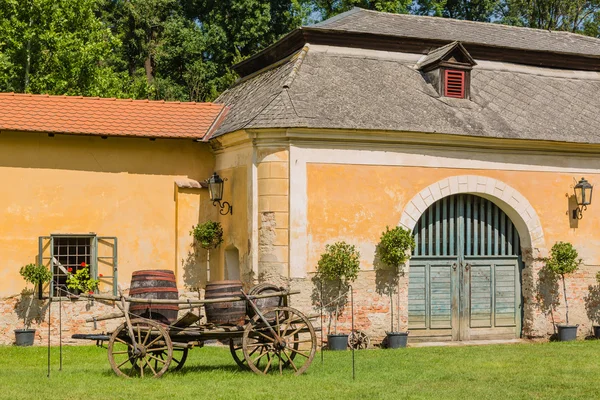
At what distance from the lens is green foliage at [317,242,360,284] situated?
16.8 meters

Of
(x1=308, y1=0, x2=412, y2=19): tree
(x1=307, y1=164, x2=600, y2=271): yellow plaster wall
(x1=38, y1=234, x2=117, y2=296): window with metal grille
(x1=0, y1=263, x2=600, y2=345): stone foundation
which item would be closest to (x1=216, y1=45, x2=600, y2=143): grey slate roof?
(x1=307, y1=164, x2=600, y2=271): yellow plaster wall

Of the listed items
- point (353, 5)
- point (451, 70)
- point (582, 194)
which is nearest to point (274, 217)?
point (451, 70)

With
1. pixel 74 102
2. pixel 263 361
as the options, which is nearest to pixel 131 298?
pixel 263 361

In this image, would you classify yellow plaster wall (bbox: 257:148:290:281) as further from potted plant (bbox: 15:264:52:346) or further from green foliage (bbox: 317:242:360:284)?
potted plant (bbox: 15:264:52:346)

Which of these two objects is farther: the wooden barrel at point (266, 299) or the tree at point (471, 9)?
the tree at point (471, 9)

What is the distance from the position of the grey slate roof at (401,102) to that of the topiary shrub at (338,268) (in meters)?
2.39

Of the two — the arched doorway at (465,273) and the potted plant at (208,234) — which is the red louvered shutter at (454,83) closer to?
the arched doorway at (465,273)

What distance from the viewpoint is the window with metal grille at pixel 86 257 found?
59.8ft

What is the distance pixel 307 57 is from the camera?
740 inches

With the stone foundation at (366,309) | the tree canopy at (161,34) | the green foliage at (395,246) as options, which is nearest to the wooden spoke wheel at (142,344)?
the stone foundation at (366,309)

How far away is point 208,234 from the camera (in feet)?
61.1

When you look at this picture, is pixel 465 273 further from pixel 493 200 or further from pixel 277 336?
pixel 277 336

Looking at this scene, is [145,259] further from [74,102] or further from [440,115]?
[440,115]

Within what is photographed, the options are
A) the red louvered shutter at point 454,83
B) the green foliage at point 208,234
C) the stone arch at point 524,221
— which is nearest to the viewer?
the stone arch at point 524,221
